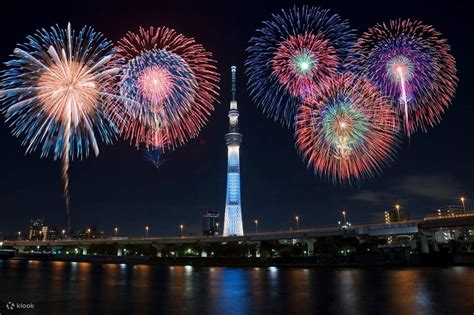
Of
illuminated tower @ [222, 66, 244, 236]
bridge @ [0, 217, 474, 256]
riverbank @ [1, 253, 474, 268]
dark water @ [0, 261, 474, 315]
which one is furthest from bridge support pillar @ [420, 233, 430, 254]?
illuminated tower @ [222, 66, 244, 236]

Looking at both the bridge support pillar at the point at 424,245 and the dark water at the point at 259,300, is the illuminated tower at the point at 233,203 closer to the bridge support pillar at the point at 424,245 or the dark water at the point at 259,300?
the bridge support pillar at the point at 424,245

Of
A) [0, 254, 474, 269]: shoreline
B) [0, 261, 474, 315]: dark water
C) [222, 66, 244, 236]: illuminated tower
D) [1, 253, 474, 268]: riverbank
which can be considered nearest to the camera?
[0, 261, 474, 315]: dark water

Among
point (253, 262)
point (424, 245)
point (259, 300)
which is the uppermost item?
point (424, 245)

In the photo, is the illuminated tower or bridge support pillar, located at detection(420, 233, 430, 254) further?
the illuminated tower

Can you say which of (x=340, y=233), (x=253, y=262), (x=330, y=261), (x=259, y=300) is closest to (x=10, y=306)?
(x=259, y=300)

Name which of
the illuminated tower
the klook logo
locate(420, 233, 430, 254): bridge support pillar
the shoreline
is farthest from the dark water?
the illuminated tower

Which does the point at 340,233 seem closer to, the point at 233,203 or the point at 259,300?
the point at 233,203

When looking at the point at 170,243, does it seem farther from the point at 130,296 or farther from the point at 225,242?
the point at 130,296

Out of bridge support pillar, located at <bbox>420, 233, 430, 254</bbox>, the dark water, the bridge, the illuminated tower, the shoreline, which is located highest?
the illuminated tower

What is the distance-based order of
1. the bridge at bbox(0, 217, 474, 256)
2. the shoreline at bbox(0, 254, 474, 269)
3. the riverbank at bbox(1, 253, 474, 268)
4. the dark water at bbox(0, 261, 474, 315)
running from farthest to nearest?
1. the bridge at bbox(0, 217, 474, 256)
2. the riverbank at bbox(1, 253, 474, 268)
3. the shoreline at bbox(0, 254, 474, 269)
4. the dark water at bbox(0, 261, 474, 315)

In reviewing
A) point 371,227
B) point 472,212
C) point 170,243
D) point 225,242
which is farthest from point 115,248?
point 472,212

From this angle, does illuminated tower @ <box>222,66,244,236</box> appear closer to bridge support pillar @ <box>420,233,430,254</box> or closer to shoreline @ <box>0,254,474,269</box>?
shoreline @ <box>0,254,474,269</box>

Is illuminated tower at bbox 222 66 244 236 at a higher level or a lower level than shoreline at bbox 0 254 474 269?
higher
